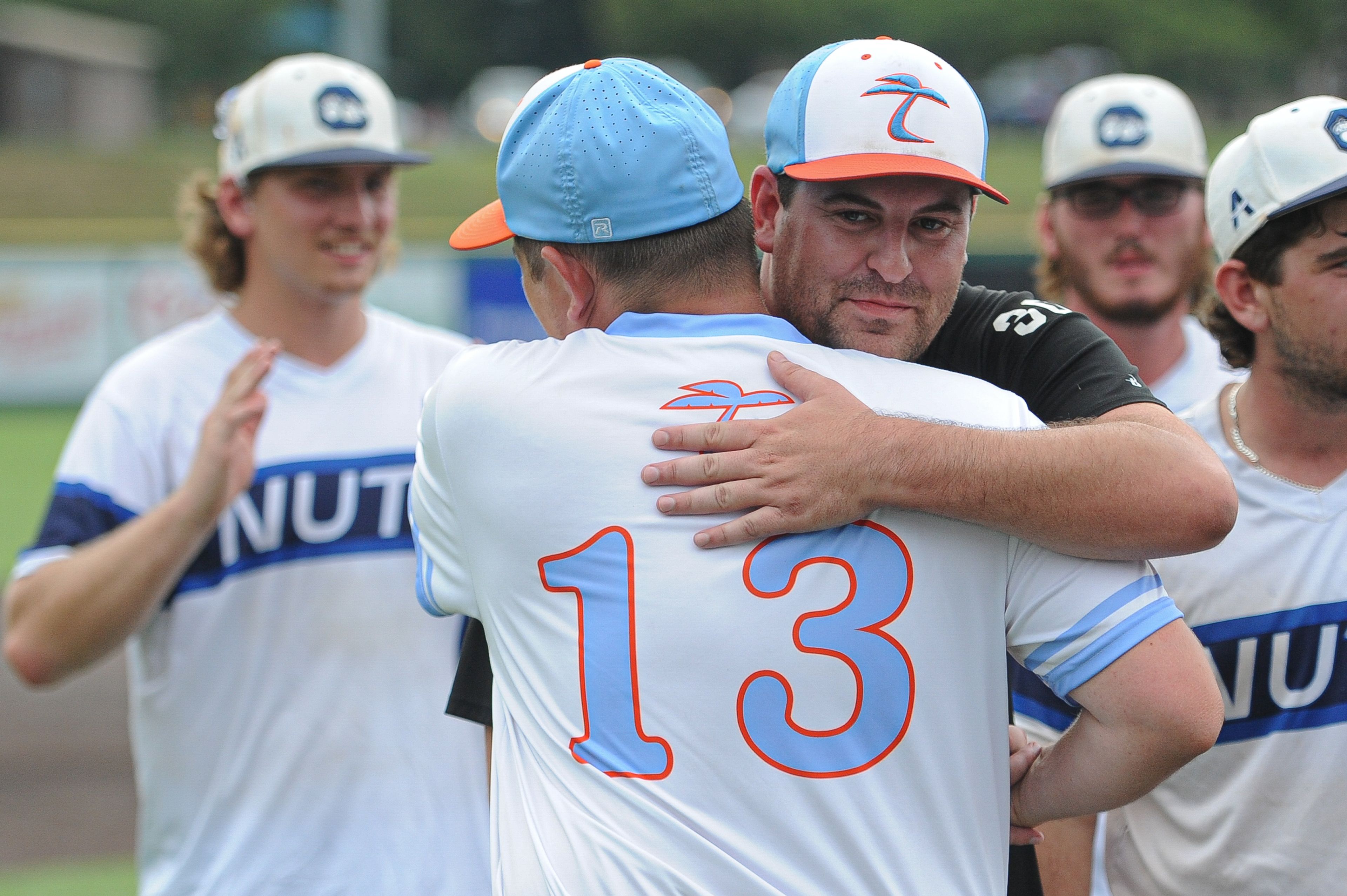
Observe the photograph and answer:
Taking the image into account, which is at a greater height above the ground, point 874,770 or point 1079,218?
point 1079,218

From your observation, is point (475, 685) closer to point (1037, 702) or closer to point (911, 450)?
point (911, 450)

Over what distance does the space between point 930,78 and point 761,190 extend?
0.36 metres

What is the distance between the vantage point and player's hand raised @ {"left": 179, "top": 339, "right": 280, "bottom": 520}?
10.3 ft

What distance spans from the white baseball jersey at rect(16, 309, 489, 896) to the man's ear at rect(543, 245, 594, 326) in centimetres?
152

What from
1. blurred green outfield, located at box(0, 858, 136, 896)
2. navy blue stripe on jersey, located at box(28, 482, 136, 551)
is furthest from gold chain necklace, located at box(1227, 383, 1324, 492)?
blurred green outfield, located at box(0, 858, 136, 896)

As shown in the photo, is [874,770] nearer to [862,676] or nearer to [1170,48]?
[862,676]

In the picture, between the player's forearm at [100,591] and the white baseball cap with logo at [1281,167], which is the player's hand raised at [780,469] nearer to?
the white baseball cap with logo at [1281,167]

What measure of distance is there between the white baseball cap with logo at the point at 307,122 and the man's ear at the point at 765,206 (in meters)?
1.72

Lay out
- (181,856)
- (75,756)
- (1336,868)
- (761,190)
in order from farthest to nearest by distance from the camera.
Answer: (75,756) → (181,856) → (1336,868) → (761,190)

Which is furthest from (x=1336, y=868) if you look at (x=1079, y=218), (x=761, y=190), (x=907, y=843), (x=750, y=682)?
(x=1079, y=218)

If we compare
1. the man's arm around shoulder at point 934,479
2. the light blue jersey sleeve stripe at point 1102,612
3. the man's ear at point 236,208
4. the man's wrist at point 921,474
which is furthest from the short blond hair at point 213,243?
the light blue jersey sleeve stripe at point 1102,612

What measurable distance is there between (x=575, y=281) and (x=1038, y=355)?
0.80 meters

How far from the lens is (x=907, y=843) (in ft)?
6.20

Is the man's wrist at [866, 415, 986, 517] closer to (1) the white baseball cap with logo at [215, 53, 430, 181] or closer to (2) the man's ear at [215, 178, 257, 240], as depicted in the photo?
(1) the white baseball cap with logo at [215, 53, 430, 181]
